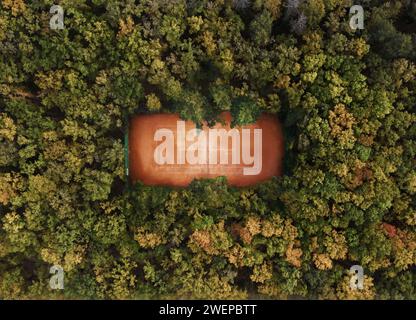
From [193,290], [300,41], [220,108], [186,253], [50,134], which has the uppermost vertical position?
[300,41]

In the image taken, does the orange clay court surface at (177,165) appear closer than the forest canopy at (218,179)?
No

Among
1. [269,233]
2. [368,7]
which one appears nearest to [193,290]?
[269,233]

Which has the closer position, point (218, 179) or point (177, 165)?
point (218, 179)

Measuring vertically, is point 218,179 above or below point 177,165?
below

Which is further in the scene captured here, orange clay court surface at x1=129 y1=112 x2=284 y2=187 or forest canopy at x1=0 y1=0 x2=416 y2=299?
orange clay court surface at x1=129 y1=112 x2=284 y2=187

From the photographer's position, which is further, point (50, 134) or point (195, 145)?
point (195, 145)

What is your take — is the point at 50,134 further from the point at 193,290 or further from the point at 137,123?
the point at 193,290

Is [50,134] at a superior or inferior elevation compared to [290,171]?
superior
